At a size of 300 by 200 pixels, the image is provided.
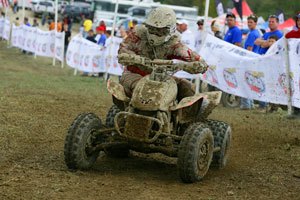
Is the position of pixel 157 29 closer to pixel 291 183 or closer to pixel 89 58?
pixel 291 183

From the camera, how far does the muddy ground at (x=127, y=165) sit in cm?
533

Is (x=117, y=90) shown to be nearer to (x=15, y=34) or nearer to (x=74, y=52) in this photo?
(x=74, y=52)

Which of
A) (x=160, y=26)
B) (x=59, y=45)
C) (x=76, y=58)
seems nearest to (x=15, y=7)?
(x=59, y=45)

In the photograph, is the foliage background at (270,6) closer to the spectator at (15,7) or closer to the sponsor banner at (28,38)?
the spectator at (15,7)

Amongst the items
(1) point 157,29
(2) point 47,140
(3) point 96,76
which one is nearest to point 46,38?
(3) point 96,76

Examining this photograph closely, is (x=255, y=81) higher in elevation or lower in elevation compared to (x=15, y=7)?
higher

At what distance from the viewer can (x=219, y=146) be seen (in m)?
6.59

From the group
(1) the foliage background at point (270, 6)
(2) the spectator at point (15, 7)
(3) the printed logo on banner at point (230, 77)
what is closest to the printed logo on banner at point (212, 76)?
(3) the printed logo on banner at point (230, 77)

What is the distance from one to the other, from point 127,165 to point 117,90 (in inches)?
35.9

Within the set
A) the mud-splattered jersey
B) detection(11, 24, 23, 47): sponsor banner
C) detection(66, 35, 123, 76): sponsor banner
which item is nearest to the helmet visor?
the mud-splattered jersey

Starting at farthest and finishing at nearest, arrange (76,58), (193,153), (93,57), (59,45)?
(59,45)
(76,58)
(93,57)
(193,153)

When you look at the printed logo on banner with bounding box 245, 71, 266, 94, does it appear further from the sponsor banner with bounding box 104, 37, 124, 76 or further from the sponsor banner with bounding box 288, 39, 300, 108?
the sponsor banner with bounding box 104, 37, 124, 76

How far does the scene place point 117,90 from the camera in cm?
625

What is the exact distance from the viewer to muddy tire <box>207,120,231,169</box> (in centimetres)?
661
